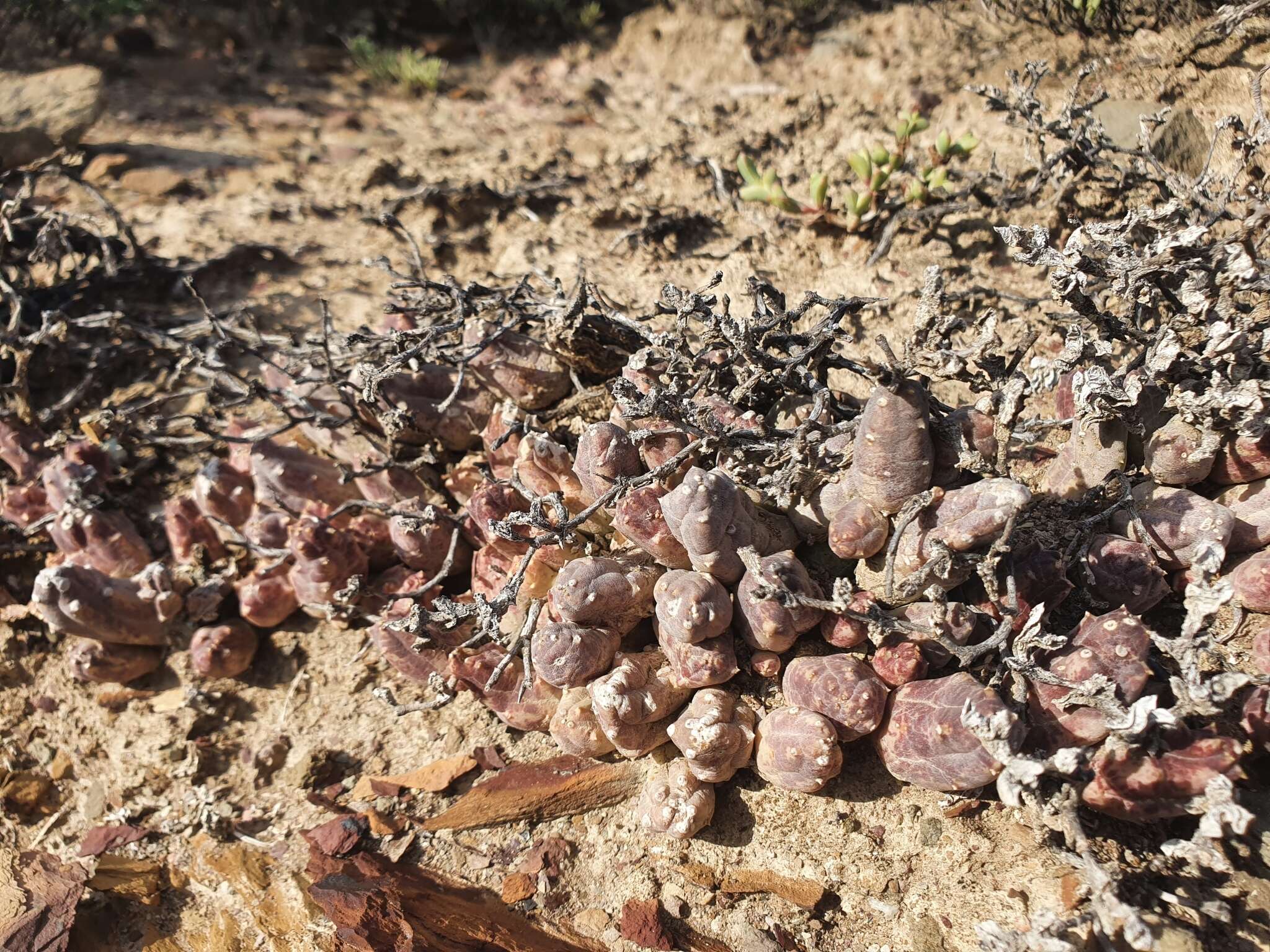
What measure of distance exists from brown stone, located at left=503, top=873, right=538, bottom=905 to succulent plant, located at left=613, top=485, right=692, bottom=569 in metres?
1.05

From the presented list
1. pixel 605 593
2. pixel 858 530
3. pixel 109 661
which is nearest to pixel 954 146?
pixel 858 530

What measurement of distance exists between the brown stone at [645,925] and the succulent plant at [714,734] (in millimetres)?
380

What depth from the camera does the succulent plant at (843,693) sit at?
2.40 m

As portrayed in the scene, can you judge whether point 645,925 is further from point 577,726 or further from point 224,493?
point 224,493

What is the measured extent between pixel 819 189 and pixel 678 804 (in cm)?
267

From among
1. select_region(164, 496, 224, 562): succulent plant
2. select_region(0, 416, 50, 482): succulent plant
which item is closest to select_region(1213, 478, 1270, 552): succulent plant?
select_region(164, 496, 224, 562): succulent plant

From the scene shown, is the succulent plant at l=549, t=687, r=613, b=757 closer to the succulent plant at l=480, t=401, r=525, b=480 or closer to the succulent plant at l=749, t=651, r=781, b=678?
the succulent plant at l=749, t=651, r=781, b=678

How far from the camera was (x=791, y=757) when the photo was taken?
2.42 m

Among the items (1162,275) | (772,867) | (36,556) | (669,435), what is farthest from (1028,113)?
(36,556)

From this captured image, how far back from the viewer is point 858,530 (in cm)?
259

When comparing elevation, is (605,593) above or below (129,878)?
above

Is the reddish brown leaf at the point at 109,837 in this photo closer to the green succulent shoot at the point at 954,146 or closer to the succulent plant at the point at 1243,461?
the succulent plant at the point at 1243,461

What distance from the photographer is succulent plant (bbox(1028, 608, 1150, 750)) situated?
222 cm

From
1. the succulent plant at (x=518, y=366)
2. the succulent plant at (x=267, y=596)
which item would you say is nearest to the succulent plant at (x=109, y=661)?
the succulent plant at (x=267, y=596)
